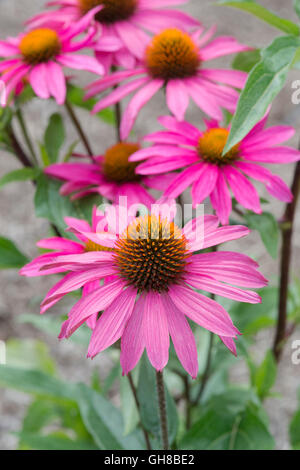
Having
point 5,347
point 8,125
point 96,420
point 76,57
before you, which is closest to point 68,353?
point 5,347

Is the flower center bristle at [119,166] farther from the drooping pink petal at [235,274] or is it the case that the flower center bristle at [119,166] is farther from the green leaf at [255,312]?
the green leaf at [255,312]

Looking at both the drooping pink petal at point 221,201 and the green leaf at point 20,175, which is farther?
the green leaf at point 20,175

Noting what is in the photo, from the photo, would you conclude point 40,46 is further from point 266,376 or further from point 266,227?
point 266,376

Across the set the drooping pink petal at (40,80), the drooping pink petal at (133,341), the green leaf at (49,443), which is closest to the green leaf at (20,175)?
the drooping pink petal at (40,80)

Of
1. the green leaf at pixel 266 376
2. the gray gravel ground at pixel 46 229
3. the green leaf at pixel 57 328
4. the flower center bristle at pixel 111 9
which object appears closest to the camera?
the flower center bristle at pixel 111 9

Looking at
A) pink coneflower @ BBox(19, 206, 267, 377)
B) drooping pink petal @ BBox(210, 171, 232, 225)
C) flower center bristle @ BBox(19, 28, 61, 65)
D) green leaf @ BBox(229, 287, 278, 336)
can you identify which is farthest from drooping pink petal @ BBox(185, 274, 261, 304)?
green leaf @ BBox(229, 287, 278, 336)

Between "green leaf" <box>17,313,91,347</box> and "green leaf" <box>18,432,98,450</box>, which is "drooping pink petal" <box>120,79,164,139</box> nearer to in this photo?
"green leaf" <box>17,313,91,347</box>
